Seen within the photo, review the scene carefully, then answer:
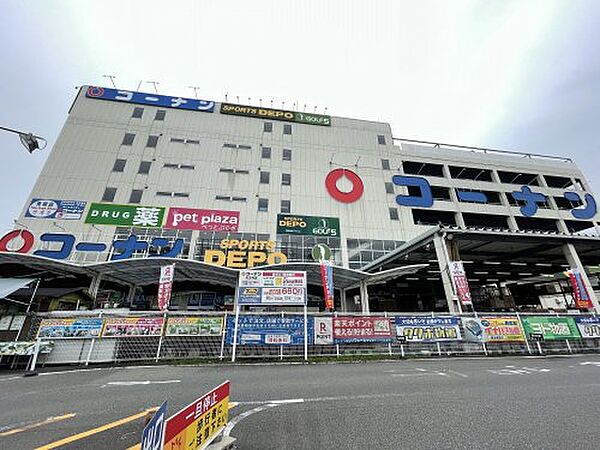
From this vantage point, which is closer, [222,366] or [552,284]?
[222,366]

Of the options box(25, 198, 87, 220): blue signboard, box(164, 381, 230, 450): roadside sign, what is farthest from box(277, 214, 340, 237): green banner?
box(164, 381, 230, 450): roadside sign

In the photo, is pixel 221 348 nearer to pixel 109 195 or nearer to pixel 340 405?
pixel 340 405

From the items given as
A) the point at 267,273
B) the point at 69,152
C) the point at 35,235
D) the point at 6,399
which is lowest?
the point at 6,399

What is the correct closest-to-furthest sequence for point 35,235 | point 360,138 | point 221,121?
point 35,235
point 221,121
point 360,138

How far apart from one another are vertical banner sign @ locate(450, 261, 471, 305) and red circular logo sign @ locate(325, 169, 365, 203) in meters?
14.3

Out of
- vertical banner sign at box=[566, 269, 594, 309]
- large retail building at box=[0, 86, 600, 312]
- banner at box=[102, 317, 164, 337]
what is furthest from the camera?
large retail building at box=[0, 86, 600, 312]

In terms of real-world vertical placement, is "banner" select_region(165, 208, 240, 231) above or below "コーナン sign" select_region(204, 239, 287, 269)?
above

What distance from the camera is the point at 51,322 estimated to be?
366 inches

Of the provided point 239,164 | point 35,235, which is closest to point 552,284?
point 239,164

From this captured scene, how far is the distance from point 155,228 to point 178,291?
6.04 meters

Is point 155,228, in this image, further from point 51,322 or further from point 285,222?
point 51,322

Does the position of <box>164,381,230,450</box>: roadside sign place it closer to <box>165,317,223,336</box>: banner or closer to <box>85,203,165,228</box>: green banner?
<box>165,317,223,336</box>: banner

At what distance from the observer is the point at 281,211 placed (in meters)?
25.6

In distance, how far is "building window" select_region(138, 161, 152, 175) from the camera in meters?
25.5
